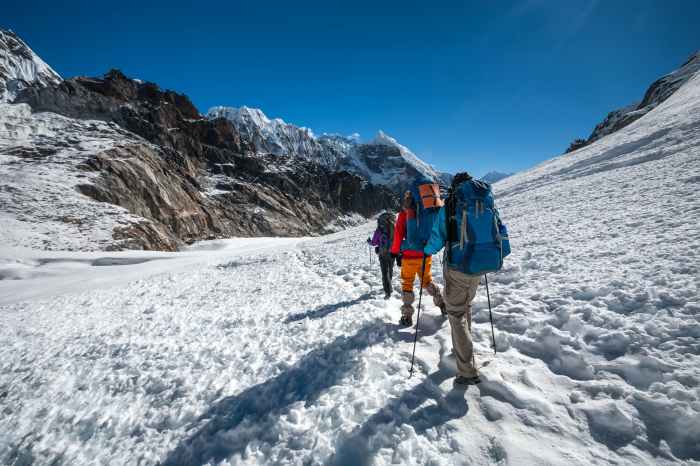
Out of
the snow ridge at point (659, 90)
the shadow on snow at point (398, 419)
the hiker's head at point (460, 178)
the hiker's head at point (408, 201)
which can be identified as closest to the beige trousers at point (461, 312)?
the shadow on snow at point (398, 419)

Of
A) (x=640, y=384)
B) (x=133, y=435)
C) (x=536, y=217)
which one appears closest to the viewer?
(x=640, y=384)

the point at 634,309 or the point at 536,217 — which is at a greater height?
the point at 536,217

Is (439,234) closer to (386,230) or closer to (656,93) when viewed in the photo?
(386,230)

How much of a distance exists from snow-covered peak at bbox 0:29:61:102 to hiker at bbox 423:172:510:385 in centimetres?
11294

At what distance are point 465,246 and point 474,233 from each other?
0.63ft

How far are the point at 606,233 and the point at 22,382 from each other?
13.7m

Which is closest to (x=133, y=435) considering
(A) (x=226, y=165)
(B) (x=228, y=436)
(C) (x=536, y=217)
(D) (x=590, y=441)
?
(B) (x=228, y=436)

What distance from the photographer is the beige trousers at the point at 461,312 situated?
3.67 meters

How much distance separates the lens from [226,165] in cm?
10256

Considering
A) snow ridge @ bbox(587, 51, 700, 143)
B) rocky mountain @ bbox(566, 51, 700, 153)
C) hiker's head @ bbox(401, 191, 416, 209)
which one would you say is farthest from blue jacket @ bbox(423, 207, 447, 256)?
snow ridge @ bbox(587, 51, 700, 143)

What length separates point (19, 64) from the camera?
287ft

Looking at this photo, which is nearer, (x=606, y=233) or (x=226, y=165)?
(x=606, y=233)

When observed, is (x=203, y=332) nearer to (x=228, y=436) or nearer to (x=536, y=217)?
(x=228, y=436)

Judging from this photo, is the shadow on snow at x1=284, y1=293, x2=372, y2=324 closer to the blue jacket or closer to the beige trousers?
the beige trousers
